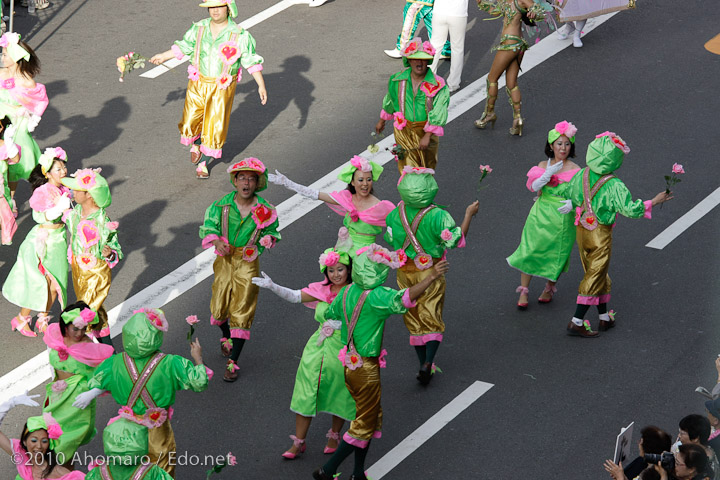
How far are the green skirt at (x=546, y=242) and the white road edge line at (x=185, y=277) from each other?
9.26 ft

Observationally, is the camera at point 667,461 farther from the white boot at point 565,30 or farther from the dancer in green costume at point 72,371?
the white boot at point 565,30

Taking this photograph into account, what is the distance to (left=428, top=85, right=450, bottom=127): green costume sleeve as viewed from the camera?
11664 mm

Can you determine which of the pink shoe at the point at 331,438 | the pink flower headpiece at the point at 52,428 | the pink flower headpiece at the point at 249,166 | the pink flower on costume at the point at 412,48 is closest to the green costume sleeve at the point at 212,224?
the pink flower headpiece at the point at 249,166

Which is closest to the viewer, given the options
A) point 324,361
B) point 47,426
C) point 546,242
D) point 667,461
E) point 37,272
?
point 667,461

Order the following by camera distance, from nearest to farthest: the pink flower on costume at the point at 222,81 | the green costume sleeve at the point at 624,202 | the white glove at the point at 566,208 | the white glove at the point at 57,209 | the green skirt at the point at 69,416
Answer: the green skirt at the point at 69,416 < the green costume sleeve at the point at 624,202 < the white glove at the point at 57,209 < the white glove at the point at 566,208 < the pink flower on costume at the point at 222,81

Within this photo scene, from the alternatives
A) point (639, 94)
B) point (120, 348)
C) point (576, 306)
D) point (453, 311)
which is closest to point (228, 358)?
point (120, 348)

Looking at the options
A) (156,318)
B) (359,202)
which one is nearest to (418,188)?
(359,202)

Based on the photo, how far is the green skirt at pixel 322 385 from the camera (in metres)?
8.57

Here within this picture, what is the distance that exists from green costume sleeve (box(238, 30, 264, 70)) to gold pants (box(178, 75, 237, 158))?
27 centimetres

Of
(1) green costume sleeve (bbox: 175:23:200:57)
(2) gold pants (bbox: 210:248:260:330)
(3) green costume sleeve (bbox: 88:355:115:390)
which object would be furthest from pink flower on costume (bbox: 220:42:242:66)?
(3) green costume sleeve (bbox: 88:355:115:390)

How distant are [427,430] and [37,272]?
3.88 m

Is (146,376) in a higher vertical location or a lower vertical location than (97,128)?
higher

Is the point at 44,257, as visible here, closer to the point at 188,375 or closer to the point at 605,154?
the point at 188,375

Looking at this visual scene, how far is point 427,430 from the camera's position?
9.21 metres
